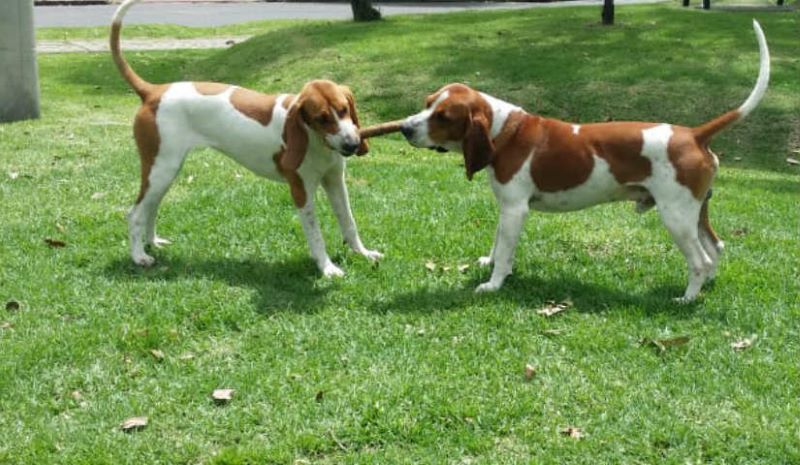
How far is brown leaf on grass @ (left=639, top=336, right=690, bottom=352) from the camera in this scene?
5.45m

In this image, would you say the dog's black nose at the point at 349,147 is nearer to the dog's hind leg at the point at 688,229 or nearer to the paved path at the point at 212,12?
the dog's hind leg at the point at 688,229

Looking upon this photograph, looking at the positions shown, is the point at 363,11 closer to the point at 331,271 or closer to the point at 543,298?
the point at 331,271

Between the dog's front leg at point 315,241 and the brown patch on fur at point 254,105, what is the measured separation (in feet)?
2.06

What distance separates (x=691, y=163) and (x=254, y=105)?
2.86 metres

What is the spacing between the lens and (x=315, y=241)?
654 centimetres

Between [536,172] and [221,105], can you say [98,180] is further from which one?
[536,172]

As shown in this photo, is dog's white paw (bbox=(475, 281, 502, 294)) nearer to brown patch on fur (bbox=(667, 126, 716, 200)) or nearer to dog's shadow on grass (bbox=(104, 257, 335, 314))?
dog's shadow on grass (bbox=(104, 257, 335, 314))

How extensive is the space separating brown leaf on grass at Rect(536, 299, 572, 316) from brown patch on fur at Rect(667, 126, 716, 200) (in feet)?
3.32

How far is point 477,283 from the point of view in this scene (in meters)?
6.46

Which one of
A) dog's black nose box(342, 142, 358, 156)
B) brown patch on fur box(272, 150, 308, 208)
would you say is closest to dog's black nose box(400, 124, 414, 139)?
dog's black nose box(342, 142, 358, 156)

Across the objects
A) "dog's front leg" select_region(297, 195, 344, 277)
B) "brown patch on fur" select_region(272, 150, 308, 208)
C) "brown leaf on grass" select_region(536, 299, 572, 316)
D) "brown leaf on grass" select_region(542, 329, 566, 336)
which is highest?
"brown patch on fur" select_region(272, 150, 308, 208)

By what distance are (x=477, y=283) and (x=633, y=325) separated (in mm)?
1142

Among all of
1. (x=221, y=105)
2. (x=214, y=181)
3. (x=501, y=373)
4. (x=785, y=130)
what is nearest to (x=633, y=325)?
(x=501, y=373)

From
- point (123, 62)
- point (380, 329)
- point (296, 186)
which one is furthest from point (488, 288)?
point (123, 62)
